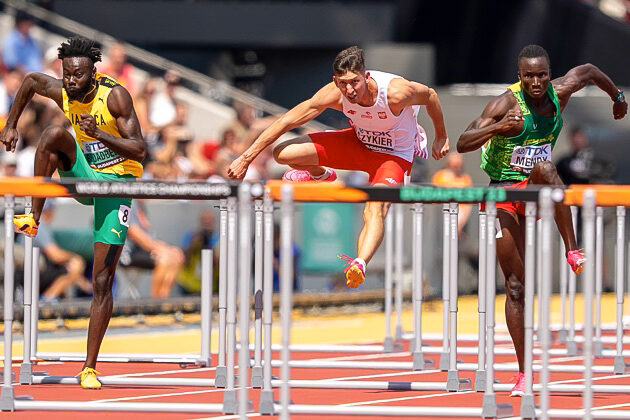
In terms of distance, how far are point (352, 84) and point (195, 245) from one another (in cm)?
732

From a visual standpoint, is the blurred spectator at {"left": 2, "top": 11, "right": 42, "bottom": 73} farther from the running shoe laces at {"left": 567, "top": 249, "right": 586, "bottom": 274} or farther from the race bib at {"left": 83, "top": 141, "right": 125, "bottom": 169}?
the running shoe laces at {"left": 567, "top": 249, "right": 586, "bottom": 274}

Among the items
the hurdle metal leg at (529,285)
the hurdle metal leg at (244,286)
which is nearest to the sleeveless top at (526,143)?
the hurdle metal leg at (529,285)

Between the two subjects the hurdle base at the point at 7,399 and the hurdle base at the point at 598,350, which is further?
the hurdle base at the point at 598,350

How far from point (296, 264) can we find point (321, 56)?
8.80 meters

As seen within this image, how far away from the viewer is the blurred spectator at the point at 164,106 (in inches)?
743

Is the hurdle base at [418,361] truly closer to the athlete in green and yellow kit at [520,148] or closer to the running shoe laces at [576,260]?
the athlete in green and yellow kit at [520,148]

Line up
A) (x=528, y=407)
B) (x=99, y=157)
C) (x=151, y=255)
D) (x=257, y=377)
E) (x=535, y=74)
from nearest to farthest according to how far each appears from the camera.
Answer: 1. (x=528, y=407)
2. (x=535, y=74)
3. (x=99, y=157)
4. (x=257, y=377)
5. (x=151, y=255)

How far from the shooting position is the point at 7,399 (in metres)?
8.67

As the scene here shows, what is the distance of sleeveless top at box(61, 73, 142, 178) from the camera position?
9781 mm

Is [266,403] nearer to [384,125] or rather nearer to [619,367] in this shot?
[384,125]

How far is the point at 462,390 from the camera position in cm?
990

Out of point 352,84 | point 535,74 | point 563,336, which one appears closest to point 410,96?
point 352,84

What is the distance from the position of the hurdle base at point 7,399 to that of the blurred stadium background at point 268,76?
257 inches

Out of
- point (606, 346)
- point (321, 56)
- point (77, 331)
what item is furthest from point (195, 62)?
point (606, 346)
